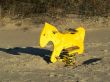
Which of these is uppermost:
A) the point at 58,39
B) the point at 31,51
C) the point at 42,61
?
the point at 58,39

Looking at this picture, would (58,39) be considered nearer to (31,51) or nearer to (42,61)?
(42,61)

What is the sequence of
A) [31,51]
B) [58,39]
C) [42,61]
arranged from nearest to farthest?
[58,39] → [42,61] → [31,51]

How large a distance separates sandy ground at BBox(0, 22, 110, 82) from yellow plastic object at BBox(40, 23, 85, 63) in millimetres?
269

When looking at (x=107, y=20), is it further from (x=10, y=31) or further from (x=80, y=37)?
(x=80, y=37)

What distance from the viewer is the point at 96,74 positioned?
9.05 metres

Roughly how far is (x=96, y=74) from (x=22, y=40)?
13.7 ft

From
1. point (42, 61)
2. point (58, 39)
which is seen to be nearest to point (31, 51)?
point (42, 61)

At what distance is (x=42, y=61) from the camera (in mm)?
10312

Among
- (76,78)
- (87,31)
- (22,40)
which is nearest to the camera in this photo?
(76,78)

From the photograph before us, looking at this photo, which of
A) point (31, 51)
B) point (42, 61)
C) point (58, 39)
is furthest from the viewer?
point (31, 51)

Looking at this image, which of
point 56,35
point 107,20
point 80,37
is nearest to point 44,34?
point 56,35

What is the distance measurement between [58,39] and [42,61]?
63 cm

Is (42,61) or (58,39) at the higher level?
(58,39)

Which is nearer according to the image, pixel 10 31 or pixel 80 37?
pixel 80 37
